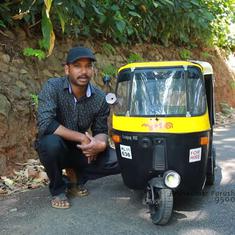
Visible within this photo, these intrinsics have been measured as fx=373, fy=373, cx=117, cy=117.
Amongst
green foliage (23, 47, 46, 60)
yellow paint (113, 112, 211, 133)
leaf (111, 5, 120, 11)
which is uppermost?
leaf (111, 5, 120, 11)

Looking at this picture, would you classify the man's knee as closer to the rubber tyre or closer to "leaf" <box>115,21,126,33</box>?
the rubber tyre

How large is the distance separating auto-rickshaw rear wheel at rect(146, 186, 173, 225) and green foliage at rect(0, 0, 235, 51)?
6.16 feet

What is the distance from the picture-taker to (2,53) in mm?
5008

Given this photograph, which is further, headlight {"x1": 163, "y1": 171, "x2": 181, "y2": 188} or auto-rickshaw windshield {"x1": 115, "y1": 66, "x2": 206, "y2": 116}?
auto-rickshaw windshield {"x1": 115, "y1": 66, "x2": 206, "y2": 116}

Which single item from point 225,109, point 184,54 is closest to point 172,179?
point 184,54

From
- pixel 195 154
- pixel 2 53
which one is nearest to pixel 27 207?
pixel 195 154

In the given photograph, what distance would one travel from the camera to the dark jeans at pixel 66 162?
334 cm

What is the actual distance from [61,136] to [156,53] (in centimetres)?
559

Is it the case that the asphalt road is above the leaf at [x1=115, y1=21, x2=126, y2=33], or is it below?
below

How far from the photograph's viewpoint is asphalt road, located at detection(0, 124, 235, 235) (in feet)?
9.75

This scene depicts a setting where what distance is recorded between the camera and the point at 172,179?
2.99m

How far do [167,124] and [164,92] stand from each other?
0.33m

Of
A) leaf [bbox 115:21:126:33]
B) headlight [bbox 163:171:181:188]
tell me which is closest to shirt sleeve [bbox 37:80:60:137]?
headlight [bbox 163:171:181:188]

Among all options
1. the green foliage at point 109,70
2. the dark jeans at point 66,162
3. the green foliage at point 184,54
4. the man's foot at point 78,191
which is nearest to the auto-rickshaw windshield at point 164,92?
the dark jeans at point 66,162
